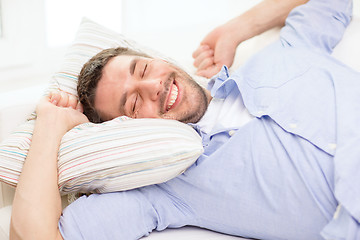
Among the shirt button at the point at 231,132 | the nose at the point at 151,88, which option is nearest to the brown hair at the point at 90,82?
the nose at the point at 151,88

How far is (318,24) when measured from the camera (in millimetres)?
1708

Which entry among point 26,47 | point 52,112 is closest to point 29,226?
point 52,112

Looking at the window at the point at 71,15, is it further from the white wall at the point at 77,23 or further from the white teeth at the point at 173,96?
the white teeth at the point at 173,96

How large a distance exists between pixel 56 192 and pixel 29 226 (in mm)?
113

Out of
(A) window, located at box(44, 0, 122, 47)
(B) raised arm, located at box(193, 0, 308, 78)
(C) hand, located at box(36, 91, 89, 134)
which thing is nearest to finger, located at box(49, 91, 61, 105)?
(C) hand, located at box(36, 91, 89, 134)

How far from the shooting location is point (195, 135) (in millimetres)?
1306

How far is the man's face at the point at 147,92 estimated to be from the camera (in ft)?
4.80

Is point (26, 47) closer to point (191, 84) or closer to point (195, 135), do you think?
point (191, 84)

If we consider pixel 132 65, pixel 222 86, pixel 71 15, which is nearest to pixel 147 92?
pixel 132 65

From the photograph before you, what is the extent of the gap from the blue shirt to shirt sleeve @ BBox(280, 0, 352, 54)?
0.32 metres

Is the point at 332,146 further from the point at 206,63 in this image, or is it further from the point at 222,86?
the point at 206,63

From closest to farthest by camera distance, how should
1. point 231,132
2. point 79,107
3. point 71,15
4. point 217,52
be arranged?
point 231,132 → point 79,107 → point 217,52 → point 71,15

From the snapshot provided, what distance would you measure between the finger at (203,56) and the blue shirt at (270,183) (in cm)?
56

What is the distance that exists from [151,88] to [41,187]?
0.46 m
